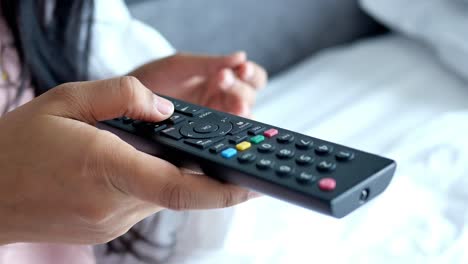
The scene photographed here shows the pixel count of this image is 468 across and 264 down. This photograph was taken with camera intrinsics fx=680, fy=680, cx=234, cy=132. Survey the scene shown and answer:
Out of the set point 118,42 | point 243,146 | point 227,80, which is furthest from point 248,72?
point 243,146

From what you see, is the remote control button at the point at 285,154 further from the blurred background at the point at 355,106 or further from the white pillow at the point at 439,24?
the white pillow at the point at 439,24

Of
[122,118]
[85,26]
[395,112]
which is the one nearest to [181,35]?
[85,26]

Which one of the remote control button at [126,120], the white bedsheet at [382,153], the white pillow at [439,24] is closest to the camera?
the remote control button at [126,120]

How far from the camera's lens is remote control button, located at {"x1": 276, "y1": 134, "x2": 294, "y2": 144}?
40 centimetres

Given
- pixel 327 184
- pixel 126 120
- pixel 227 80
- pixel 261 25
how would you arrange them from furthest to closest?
pixel 261 25 < pixel 227 80 < pixel 126 120 < pixel 327 184

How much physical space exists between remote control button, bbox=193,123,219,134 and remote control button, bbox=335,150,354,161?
9cm

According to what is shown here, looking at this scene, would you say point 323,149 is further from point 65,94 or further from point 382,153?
point 382,153

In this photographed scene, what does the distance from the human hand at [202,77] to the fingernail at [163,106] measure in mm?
185

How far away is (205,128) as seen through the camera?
0.43 metres

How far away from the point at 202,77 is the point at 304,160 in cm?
29

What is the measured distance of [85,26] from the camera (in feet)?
2.28

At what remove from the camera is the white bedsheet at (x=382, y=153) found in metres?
0.55

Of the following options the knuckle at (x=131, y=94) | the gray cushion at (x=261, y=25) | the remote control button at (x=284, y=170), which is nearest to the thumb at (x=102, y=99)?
the knuckle at (x=131, y=94)

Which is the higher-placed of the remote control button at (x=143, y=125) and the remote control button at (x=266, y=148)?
the remote control button at (x=266, y=148)
